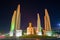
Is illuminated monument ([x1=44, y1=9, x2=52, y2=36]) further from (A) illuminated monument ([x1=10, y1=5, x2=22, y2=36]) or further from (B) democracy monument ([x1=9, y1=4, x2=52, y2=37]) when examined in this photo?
(A) illuminated monument ([x1=10, y1=5, x2=22, y2=36])

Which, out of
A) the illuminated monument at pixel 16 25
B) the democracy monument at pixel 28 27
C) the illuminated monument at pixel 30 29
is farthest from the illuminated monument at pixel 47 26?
the illuminated monument at pixel 16 25

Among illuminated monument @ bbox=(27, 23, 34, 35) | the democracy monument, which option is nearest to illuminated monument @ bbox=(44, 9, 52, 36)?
the democracy monument

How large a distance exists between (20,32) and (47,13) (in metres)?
8.48

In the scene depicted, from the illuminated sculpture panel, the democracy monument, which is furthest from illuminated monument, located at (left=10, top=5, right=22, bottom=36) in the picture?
the illuminated sculpture panel

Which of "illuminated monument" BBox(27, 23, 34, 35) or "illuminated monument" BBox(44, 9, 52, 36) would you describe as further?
"illuminated monument" BBox(27, 23, 34, 35)

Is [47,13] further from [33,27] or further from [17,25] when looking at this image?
[17,25]

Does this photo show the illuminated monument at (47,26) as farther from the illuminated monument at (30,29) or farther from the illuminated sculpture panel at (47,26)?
the illuminated monument at (30,29)

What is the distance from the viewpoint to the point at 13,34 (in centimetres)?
3491

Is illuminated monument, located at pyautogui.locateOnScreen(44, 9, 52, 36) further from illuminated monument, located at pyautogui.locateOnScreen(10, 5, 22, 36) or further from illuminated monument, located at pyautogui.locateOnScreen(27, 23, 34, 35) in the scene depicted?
illuminated monument, located at pyautogui.locateOnScreen(10, 5, 22, 36)

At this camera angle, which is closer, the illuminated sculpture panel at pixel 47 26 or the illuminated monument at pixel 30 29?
the illuminated sculpture panel at pixel 47 26

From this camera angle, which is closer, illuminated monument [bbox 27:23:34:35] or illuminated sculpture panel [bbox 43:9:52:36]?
illuminated sculpture panel [bbox 43:9:52:36]

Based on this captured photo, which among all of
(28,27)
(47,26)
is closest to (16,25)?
(28,27)

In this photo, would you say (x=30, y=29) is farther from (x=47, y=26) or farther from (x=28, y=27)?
(x=47, y=26)

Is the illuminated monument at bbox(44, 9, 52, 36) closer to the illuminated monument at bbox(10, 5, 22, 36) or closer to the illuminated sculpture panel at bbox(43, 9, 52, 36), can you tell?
the illuminated sculpture panel at bbox(43, 9, 52, 36)
